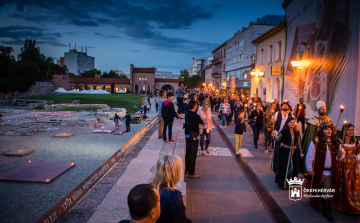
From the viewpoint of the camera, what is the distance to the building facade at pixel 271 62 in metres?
17.6

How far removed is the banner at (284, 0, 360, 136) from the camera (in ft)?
31.4

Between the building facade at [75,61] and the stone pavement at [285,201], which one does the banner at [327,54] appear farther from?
the building facade at [75,61]

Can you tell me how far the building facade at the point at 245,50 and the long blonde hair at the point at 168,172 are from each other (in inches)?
1066

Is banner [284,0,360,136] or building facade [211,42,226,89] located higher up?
building facade [211,42,226,89]

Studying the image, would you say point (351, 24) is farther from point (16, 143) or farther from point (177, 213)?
point (16, 143)

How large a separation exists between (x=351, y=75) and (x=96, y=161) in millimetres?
11207

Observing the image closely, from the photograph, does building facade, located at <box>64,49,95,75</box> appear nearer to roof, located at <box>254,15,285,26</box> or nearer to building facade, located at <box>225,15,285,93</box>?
building facade, located at <box>225,15,285,93</box>

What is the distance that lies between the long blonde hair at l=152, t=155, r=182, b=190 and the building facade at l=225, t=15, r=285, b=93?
2707 cm

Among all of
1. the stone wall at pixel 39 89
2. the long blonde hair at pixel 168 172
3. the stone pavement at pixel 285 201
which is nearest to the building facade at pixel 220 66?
the stone pavement at pixel 285 201

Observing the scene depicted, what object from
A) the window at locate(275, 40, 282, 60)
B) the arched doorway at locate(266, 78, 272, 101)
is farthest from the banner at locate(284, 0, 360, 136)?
the arched doorway at locate(266, 78, 272, 101)

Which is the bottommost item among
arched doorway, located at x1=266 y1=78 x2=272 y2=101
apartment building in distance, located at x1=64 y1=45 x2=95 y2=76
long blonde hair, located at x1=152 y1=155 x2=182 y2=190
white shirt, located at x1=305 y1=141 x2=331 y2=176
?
white shirt, located at x1=305 y1=141 x2=331 y2=176

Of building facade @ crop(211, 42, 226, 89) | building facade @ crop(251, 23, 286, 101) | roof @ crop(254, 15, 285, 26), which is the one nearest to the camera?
building facade @ crop(251, 23, 286, 101)

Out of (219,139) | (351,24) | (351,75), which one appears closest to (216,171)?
(219,139)

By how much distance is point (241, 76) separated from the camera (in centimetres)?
3666
